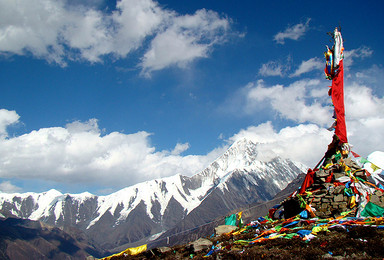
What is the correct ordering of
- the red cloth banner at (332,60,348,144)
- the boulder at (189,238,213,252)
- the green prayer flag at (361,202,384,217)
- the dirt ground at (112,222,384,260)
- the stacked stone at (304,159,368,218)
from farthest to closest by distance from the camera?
the red cloth banner at (332,60,348,144)
the stacked stone at (304,159,368,218)
the boulder at (189,238,213,252)
the green prayer flag at (361,202,384,217)
the dirt ground at (112,222,384,260)

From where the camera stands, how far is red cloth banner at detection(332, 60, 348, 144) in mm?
32719

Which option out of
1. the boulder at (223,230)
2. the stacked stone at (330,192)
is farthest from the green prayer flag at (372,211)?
the boulder at (223,230)

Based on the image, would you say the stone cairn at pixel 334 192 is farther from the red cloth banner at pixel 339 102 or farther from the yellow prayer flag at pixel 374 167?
the red cloth banner at pixel 339 102

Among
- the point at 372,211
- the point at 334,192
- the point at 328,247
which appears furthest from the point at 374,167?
the point at 328,247

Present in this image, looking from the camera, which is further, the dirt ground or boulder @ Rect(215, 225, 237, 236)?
boulder @ Rect(215, 225, 237, 236)

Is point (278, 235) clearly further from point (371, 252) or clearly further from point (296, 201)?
point (296, 201)

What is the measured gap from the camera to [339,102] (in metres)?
33.2

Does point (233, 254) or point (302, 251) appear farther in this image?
point (233, 254)

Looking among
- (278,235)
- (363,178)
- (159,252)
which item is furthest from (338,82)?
(159,252)

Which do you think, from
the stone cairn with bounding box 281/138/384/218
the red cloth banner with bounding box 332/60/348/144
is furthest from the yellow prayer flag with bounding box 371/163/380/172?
the red cloth banner with bounding box 332/60/348/144

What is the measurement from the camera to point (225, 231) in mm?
32031

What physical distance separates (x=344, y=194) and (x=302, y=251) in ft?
52.8

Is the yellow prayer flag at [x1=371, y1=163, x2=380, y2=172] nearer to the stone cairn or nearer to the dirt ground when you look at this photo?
the stone cairn

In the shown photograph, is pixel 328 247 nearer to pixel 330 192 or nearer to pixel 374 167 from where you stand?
pixel 330 192
